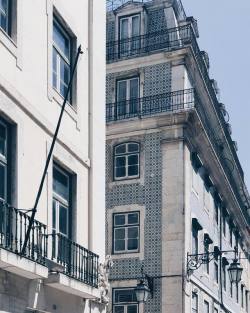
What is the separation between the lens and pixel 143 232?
20.4m

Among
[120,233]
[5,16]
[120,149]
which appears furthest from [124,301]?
[5,16]

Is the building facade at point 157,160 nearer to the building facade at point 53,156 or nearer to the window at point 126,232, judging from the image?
the window at point 126,232

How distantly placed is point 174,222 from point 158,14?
6588mm

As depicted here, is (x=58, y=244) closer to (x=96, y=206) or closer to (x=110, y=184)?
(x=96, y=206)

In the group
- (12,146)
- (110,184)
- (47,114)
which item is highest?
(110,184)

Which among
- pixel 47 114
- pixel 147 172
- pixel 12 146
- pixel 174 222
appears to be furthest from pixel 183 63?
pixel 12 146

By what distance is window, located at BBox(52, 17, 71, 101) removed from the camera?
10969 mm

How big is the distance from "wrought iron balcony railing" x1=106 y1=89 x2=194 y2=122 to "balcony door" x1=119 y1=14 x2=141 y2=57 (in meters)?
1.60

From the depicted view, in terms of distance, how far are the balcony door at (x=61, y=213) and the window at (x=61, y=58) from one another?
1290 millimetres

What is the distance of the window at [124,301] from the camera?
20139 millimetres

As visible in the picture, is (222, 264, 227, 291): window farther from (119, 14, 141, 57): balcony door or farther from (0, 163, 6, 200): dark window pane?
(0, 163, 6, 200): dark window pane

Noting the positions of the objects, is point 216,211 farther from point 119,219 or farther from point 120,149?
point 119,219

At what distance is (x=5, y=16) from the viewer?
368 inches

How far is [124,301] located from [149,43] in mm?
7681
